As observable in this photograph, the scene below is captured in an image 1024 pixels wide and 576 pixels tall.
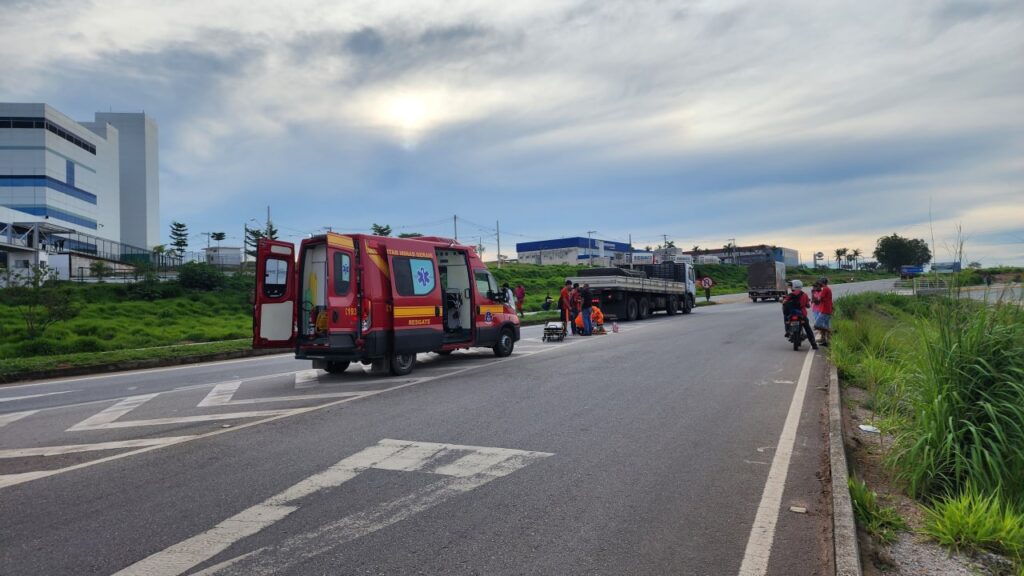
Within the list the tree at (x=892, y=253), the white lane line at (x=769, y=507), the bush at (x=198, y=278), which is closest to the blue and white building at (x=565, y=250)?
the tree at (x=892, y=253)

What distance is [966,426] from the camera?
4723 mm

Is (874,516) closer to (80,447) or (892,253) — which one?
(80,447)

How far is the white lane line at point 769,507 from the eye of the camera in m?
3.73

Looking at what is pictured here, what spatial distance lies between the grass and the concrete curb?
0.07 m

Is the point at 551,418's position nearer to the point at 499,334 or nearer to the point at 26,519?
the point at 26,519

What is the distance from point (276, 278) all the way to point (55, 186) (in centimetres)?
7270

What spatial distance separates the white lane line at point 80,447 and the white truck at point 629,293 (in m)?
18.1

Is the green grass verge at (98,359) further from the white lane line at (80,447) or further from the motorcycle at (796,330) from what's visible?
the motorcycle at (796,330)

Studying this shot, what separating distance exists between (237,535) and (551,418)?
4015 mm

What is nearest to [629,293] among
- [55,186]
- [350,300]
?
[350,300]

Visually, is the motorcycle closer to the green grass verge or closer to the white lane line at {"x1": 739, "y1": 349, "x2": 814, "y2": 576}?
the white lane line at {"x1": 739, "y1": 349, "x2": 814, "y2": 576}

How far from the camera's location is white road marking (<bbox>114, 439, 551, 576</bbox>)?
12.1 feet

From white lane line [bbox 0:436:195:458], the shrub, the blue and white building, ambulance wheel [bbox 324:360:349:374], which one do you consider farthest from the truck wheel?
the blue and white building

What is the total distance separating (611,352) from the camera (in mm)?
14352
